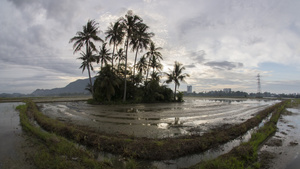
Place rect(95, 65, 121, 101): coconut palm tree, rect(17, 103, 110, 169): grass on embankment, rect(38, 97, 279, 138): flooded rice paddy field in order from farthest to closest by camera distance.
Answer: rect(95, 65, 121, 101): coconut palm tree
rect(38, 97, 279, 138): flooded rice paddy field
rect(17, 103, 110, 169): grass on embankment

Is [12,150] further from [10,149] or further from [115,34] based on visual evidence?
[115,34]

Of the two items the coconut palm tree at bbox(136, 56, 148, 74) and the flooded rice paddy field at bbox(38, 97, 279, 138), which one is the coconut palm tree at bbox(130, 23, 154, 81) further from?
the flooded rice paddy field at bbox(38, 97, 279, 138)

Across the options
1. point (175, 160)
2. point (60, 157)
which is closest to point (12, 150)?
point (60, 157)

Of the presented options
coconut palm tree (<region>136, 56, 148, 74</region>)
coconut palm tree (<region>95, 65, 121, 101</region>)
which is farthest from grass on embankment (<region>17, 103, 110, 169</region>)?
coconut palm tree (<region>136, 56, 148, 74</region>)

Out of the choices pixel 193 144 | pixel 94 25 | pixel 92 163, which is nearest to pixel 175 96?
pixel 94 25

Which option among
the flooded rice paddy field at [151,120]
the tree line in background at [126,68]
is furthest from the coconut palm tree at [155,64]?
the flooded rice paddy field at [151,120]

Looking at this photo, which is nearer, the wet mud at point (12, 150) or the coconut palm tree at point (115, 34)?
the wet mud at point (12, 150)

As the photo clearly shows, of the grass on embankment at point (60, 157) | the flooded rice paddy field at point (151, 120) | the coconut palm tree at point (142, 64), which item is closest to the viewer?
the grass on embankment at point (60, 157)

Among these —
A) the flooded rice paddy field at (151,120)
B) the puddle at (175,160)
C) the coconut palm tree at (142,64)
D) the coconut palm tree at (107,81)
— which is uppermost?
the coconut palm tree at (142,64)

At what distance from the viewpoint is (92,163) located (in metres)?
3.79

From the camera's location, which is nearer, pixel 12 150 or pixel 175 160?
pixel 175 160

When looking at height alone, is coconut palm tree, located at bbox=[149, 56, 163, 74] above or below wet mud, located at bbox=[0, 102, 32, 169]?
above

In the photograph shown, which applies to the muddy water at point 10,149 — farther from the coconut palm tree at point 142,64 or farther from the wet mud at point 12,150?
the coconut palm tree at point 142,64

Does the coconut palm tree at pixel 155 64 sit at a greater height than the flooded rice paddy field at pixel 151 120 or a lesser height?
greater
